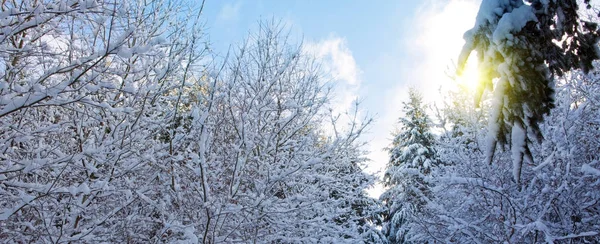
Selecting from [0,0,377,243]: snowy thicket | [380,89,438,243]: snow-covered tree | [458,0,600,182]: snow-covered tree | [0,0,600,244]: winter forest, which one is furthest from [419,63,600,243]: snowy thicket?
[380,89,438,243]: snow-covered tree

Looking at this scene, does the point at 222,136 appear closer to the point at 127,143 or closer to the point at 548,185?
the point at 127,143

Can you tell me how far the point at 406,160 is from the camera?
16359mm

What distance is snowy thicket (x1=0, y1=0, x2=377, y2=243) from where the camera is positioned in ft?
10.5

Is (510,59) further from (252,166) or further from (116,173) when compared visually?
(116,173)

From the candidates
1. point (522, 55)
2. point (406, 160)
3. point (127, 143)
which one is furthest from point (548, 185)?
point (406, 160)

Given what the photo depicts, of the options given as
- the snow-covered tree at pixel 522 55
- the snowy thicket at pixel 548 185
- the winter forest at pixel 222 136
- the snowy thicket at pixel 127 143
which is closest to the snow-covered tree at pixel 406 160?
the winter forest at pixel 222 136

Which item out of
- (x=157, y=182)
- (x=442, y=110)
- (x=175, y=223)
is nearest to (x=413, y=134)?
(x=442, y=110)

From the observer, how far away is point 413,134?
1664cm

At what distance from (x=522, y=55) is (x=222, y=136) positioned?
Result: 5411mm

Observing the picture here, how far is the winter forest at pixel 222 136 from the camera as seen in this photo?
2.09 metres

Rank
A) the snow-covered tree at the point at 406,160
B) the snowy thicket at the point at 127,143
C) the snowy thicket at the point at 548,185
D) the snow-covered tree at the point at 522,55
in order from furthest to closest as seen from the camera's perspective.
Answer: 1. the snow-covered tree at the point at 406,160
2. the snowy thicket at the point at 548,185
3. the snowy thicket at the point at 127,143
4. the snow-covered tree at the point at 522,55

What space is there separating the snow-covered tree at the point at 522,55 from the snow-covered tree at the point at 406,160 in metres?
12.5

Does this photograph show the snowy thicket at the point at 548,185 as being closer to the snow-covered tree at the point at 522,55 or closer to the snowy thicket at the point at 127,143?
the snowy thicket at the point at 127,143

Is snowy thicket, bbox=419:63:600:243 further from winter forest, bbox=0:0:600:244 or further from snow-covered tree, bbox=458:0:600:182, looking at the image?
snow-covered tree, bbox=458:0:600:182
